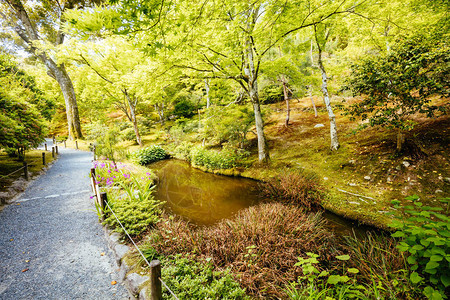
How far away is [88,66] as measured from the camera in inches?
506

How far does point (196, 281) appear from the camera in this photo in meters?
2.36

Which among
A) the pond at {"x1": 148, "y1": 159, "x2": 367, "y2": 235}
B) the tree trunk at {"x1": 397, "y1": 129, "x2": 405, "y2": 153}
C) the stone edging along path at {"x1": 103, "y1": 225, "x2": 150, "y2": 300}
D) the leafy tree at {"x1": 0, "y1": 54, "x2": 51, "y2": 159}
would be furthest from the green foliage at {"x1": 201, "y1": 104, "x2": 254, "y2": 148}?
the stone edging along path at {"x1": 103, "y1": 225, "x2": 150, "y2": 300}

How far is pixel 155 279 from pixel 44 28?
25962 millimetres

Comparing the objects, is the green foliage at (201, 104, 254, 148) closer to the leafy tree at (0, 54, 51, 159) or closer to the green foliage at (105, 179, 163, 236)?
the green foliage at (105, 179, 163, 236)

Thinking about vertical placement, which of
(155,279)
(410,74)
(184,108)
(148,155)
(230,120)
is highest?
(184,108)

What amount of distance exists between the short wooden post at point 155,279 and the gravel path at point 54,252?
35.8 inches

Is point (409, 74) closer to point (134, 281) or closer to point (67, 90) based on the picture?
point (134, 281)

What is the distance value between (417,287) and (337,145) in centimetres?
627

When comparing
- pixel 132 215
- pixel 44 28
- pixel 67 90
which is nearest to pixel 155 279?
pixel 132 215

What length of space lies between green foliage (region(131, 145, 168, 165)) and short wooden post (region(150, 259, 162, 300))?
1030 cm

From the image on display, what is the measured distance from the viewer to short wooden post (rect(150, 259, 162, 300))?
1.88 meters

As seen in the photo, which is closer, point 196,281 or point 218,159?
point 196,281

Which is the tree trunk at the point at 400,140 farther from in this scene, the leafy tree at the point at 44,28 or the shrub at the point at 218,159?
the leafy tree at the point at 44,28

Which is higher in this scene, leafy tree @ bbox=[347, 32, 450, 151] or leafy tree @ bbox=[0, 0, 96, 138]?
leafy tree @ bbox=[0, 0, 96, 138]
